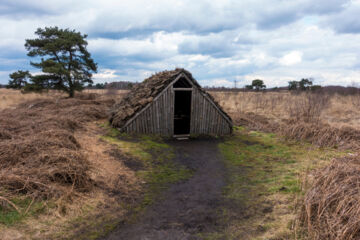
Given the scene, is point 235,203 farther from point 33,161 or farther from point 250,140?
point 250,140

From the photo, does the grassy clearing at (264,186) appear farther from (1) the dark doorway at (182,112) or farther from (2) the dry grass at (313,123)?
(1) the dark doorway at (182,112)

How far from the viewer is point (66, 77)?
79.6 feet

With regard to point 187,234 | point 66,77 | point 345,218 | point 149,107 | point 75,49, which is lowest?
point 187,234

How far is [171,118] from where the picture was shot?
42.5 feet

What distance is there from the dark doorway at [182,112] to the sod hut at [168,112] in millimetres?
265

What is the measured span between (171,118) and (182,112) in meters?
2.79

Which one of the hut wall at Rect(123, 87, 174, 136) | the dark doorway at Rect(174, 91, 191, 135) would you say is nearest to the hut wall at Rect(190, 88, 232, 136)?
the dark doorway at Rect(174, 91, 191, 135)

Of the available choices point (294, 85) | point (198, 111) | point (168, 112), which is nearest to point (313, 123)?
point (198, 111)

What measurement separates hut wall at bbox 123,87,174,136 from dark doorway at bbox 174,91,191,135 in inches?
70.9

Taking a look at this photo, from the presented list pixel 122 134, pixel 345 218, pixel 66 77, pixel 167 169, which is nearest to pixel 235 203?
pixel 345 218

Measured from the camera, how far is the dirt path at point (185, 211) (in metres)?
4.70

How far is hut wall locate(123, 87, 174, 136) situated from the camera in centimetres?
1222

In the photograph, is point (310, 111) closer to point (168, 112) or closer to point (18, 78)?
point (168, 112)

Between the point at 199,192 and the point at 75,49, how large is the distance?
2289 cm
